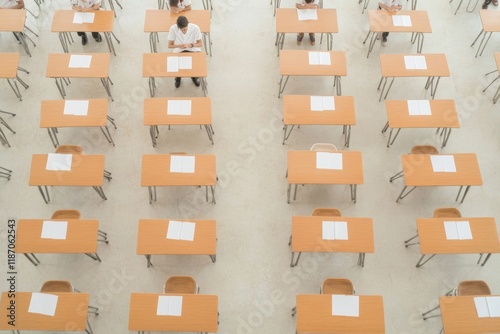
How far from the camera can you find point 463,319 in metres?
5.73

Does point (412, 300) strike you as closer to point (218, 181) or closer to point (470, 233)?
Answer: point (470, 233)

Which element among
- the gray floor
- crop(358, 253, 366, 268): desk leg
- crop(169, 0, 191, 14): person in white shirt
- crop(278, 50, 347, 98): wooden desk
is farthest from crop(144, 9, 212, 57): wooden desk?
crop(358, 253, 366, 268): desk leg

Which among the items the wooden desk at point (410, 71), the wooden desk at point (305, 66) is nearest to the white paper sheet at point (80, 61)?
the wooden desk at point (305, 66)

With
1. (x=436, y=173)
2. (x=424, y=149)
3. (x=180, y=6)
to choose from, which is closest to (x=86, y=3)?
A: (x=180, y=6)

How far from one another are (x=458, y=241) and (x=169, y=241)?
3.87m

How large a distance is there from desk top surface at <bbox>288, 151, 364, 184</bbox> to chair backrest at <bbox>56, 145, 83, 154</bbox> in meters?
3.31

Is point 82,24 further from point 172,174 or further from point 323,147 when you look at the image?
point 323,147

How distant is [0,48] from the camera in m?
8.91

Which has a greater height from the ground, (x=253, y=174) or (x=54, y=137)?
(x=54, y=137)

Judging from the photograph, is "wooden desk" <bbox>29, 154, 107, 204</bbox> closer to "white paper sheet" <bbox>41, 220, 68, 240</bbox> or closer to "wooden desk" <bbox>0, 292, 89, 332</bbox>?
"white paper sheet" <bbox>41, 220, 68, 240</bbox>

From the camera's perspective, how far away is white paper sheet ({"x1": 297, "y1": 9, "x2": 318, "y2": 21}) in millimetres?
8273

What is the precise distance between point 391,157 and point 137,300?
4.62 metres

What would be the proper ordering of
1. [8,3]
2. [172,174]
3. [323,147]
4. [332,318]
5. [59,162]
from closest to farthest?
[332,318] → [172,174] → [59,162] → [323,147] → [8,3]

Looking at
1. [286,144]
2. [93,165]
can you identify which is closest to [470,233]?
[286,144]
